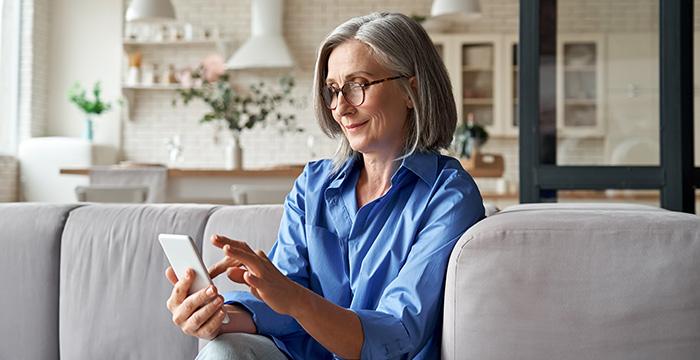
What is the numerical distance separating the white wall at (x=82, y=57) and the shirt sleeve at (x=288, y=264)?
734 cm

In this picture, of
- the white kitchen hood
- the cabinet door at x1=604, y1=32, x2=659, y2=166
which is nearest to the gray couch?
the cabinet door at x1=604, y1=32, x2=659, y2=166

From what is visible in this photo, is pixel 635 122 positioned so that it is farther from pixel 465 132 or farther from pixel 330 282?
pixel 465 132

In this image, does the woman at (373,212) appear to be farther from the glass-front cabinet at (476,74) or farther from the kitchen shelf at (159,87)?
the kitchen shelf at (159,87)

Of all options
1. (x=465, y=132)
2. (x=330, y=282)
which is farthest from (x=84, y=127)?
(x=330, y=282)

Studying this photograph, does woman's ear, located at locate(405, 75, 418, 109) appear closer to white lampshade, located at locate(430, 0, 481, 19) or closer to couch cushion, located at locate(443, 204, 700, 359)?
couch cushion, located at locate(443, 204, 700, 359)

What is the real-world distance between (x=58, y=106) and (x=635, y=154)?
273 inches

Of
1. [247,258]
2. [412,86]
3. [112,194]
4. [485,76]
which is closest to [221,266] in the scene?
[247,258]

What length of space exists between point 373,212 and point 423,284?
9.2 inches

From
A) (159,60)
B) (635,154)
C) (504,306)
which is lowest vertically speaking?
(504,306)

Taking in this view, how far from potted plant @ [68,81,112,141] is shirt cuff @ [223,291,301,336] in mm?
7054

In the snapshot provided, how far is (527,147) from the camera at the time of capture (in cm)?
294

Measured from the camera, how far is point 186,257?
154 cm

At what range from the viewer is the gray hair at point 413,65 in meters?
1.80

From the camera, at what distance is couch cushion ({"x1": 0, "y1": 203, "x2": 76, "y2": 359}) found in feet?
7.73
